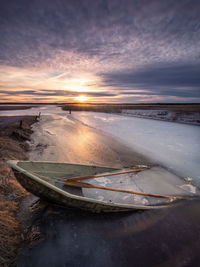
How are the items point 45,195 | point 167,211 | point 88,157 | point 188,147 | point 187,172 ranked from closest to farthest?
point 45,195
point 167,211
point 187,172
point 88,157
point 188,147

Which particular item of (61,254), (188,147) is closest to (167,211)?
(61,254)

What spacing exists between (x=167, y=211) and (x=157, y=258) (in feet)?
4.59

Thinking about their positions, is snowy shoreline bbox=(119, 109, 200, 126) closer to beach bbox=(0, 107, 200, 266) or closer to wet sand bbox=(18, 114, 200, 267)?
wet sand bbox=(18, 114, 200, 267)

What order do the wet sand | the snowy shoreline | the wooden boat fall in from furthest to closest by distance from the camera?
the snowy shoreline → the wooden boat → the wet sand

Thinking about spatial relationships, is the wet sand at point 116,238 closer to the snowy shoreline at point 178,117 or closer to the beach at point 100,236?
the beach at point 100,236

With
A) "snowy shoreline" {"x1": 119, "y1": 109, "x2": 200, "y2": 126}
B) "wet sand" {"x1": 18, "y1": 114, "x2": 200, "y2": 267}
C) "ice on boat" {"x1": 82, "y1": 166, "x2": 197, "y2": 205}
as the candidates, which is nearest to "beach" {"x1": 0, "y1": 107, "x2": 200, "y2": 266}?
"wet sand" {"x1": 18, "y1": 114, "x2": 200, "y2": 267}

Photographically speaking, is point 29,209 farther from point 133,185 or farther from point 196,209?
point 196,209

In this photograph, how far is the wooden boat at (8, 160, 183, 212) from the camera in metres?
3.13

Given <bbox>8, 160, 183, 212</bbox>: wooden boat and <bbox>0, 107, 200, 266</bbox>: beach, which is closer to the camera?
<bbox>0, 107, 200, 266</bbox>: beach

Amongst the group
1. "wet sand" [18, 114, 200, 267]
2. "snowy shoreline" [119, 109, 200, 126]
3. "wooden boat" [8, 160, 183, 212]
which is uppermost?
"snowy shoreline" [119, 109, 200, 126]

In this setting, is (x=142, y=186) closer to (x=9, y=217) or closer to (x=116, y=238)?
(x=116, y=238)

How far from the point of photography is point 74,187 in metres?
4.39

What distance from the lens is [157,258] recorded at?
2.74 m

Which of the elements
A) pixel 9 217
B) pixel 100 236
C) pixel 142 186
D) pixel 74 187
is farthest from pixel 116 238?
pixel 9 217
